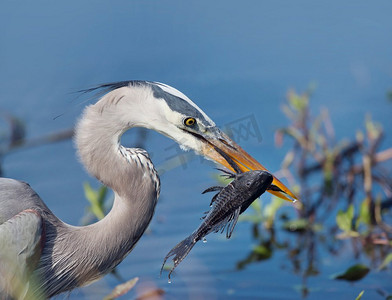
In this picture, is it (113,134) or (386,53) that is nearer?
(113,134)

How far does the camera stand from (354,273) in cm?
384

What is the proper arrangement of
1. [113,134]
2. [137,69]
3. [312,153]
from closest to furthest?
1. [113,134]
2. [312,153]
3. [137,69]

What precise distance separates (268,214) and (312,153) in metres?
0.49

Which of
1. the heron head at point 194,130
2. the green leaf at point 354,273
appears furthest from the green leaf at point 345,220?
the heron head at point 194,130

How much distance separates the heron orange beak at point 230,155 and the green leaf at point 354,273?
124cm

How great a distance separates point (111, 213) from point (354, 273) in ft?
5.17

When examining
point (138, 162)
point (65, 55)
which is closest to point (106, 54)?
point (65, 55)

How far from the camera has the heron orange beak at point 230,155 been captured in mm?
2709

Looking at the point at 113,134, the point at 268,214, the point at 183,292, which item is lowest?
the point at 183,292

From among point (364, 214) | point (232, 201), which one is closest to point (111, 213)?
point (232, 201)

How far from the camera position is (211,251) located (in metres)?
4.28

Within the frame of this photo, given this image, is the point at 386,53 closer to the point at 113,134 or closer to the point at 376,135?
the point at 376,135

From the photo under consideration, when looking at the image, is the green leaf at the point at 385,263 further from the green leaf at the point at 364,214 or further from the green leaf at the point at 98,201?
the green leaf at the point at 98,201

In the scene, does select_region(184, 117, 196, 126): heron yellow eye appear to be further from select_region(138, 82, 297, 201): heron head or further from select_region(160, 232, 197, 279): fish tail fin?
select_region(160, 232, 197, 279): fish tail fin
